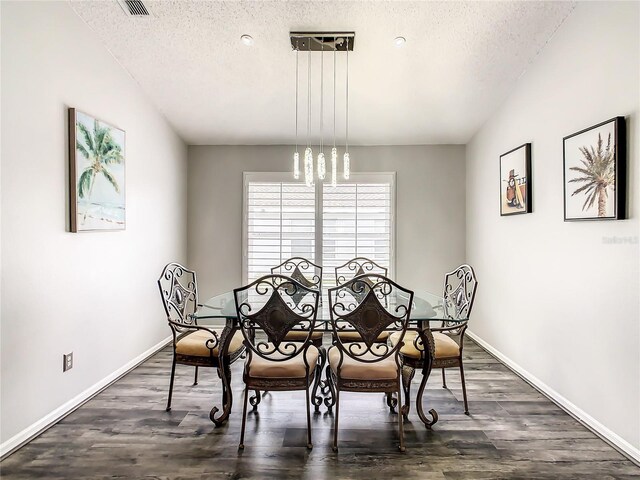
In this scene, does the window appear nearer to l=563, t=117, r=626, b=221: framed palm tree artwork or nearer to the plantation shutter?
the plantation shutter

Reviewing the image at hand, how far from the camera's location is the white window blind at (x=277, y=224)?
4.54m

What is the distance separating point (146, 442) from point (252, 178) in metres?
3.17

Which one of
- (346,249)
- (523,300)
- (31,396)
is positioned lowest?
(31,396)

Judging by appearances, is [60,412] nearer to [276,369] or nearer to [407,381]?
[276,369]

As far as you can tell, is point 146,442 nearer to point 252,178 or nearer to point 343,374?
point 343,374

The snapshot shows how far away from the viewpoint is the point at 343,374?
2.16 metres

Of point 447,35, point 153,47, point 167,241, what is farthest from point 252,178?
point 447,35

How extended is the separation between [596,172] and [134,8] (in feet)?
11.1

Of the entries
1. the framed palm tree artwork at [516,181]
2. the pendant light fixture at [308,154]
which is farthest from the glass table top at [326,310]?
the framed palm tree artwork at [516,181]

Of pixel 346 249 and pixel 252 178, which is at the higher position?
pixel 252 178

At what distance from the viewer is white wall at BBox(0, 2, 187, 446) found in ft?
6.85

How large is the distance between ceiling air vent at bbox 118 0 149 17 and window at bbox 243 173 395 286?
2222mm

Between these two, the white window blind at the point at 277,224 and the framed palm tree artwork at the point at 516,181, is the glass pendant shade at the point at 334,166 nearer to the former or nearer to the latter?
the white window blind at the point at 277,224

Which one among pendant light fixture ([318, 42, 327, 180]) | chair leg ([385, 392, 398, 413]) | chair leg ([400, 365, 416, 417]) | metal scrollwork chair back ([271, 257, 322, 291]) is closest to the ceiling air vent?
pendant light fixture ([318, 42, 327, 180])
